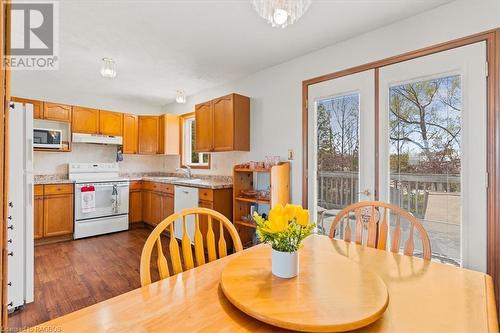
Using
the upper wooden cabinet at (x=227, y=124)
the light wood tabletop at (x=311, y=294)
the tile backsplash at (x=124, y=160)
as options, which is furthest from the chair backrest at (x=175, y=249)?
the tile backsplash at (x=124, y=160)

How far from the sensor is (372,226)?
1505 mm

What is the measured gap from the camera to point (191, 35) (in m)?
2.46

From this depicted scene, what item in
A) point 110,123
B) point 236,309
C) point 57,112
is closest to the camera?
point 236,309

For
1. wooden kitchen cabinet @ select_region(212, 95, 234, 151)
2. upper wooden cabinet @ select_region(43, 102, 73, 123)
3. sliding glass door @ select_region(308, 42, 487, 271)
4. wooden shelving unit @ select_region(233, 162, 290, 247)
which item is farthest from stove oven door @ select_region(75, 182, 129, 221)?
sliding glass door @ select_region(308, 42, 487, 271)

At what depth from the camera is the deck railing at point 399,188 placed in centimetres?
200

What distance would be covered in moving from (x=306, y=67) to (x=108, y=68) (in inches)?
86.6

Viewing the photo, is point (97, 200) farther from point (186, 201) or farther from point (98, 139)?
point (186, 201)

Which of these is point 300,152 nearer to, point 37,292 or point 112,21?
point 112,21

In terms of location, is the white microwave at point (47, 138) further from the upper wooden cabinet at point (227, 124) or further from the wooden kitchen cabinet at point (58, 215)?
the upper wooden cabinet at point (227, 124)

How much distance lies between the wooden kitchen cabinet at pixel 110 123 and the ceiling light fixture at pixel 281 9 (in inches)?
162

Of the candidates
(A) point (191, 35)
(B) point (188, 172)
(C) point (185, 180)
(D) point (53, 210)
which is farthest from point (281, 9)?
(D) point (53, 210)

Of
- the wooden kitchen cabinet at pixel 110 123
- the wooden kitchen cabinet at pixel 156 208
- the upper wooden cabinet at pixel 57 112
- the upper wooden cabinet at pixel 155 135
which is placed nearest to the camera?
the upper wooden cabinet at pixel 57 112

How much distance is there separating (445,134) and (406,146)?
0.91 feet

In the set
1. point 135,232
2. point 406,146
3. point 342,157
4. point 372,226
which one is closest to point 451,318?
point 372,226
